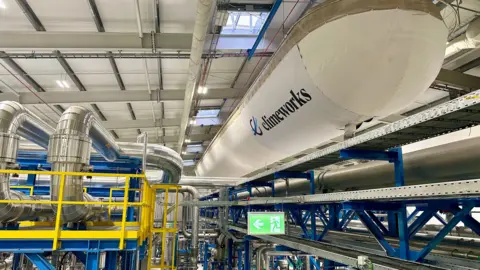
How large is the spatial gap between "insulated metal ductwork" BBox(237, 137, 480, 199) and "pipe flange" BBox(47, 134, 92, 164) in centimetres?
402

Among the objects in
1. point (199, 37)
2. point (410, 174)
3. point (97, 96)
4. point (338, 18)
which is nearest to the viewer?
point (338, 18)

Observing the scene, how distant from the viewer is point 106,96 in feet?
31.2

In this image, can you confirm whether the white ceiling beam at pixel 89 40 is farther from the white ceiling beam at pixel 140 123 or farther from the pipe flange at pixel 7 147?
the white ceiling beam at pixel 140 123

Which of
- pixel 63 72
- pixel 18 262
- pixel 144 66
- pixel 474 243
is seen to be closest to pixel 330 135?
pixel 474 243

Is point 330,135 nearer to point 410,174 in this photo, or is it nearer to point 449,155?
point 410,174

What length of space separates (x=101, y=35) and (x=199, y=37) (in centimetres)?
227

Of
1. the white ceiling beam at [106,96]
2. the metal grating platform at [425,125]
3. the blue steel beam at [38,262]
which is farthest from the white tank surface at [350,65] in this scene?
the white ceiling beam at [106,96]

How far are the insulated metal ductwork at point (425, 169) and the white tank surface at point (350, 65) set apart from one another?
25.0 inches

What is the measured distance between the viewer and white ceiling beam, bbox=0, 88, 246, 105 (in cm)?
922

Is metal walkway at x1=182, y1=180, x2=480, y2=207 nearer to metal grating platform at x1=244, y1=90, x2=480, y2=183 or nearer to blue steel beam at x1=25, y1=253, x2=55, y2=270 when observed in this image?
metal grating platform at x1=244, y1=90, x2=480, y2=183

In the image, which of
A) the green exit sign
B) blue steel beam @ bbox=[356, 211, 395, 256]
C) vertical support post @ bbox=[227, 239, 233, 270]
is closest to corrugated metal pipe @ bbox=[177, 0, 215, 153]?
the green exit sign

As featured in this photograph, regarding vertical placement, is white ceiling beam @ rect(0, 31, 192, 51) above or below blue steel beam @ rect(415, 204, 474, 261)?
above

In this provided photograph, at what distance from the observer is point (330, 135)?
4.50 m

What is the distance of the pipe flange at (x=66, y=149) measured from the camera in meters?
4.62
